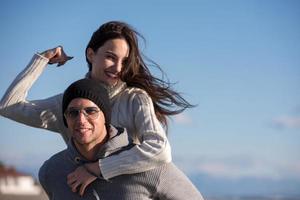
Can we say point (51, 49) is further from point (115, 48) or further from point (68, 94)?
point (68, 94)

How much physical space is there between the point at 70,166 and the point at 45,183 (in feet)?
0.53

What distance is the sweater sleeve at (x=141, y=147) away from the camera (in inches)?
145

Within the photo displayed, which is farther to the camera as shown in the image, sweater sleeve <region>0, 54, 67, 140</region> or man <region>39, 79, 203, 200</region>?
sweater sleeve <region>0, 54, 67, 140</region>

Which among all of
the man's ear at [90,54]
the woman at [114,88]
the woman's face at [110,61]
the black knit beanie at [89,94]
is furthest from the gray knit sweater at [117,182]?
the man's ear at [90,54]

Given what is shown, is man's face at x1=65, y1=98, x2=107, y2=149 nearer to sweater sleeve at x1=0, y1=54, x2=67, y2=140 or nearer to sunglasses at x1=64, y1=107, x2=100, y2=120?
sunglasses at x1=64, y1=107, x2=100, y2=120

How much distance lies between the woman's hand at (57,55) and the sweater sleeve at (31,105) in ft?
0.16

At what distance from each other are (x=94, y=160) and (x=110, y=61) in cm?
82

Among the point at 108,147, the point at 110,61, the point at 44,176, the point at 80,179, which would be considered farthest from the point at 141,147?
the point at 110,61

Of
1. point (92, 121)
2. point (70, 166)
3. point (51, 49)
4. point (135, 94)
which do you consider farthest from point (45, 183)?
point (51, 49)

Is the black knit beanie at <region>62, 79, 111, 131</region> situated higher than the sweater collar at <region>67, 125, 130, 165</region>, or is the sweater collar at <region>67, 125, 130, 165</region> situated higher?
the black knit beanie at <region>62, 79, 111, 131</region>

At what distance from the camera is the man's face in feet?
11.6

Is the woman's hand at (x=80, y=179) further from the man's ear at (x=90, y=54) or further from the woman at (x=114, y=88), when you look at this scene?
the man's ear at (x=90, y=54)

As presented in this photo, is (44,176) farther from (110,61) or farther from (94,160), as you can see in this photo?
(110,61)

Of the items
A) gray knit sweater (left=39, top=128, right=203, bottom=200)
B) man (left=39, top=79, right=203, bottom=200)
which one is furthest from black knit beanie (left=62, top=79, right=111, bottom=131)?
gray knit sweater (left=39, top=128, right=203, bottom=200)
